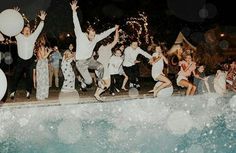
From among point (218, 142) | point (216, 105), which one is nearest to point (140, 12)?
point (216, 105)

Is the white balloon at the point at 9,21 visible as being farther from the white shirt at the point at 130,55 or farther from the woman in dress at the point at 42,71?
the white shirt at the point at 130,55

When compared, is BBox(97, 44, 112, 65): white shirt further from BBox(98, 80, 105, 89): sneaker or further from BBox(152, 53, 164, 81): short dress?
BBox(152, 53, 164, 81): short dress

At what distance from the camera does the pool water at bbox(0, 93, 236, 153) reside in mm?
7344

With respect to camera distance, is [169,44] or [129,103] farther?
[169,44]

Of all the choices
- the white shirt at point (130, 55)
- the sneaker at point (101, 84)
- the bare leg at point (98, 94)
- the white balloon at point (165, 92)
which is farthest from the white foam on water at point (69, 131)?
the white shirt at point (130, 55)

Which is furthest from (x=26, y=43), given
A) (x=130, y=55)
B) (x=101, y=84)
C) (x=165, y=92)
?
(x=165, y=92)

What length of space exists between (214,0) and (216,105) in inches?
626

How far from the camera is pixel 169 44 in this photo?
26203 mm

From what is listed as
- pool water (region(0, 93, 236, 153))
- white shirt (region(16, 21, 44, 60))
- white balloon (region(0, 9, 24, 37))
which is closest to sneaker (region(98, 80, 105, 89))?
pool water (region(0, 93, 236, 153))

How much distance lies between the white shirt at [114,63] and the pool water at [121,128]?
1.29 meters

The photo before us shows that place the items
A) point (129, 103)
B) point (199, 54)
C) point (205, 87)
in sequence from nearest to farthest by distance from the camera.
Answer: point (129, 103) → point (205, 87) → point (199, 54)

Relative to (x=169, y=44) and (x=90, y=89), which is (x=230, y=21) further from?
(x=90, y=89)

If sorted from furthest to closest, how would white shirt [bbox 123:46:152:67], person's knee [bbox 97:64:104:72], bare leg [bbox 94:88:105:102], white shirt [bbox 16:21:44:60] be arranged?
white shirt [bbox 123:46:152:67]
person's knee [bbox 97:64:104:72]
bare leg [bbox 94:88:105:102]
white shirt [bbox 16:21:44:60]

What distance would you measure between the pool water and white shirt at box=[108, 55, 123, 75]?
1.29m
